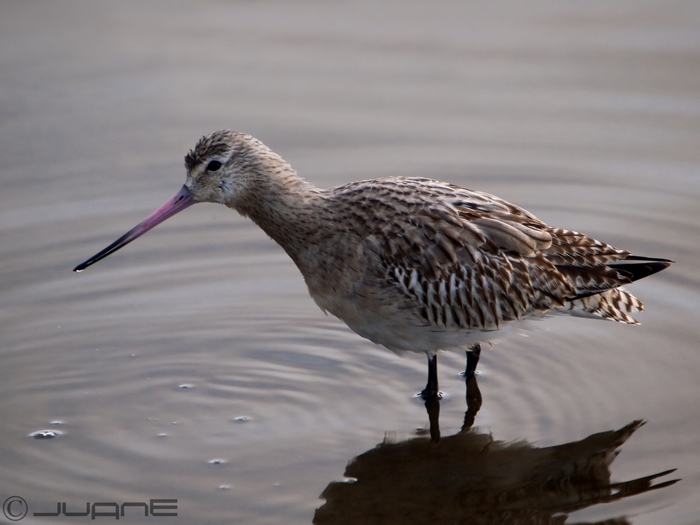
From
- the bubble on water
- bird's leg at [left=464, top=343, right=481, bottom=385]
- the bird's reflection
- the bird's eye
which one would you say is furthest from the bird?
the bubble on water

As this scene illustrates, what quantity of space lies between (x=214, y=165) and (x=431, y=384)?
6.64ft

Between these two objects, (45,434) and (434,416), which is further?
(434,416)

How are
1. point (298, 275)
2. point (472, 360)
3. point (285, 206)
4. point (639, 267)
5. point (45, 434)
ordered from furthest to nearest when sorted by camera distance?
point (298, 275) → point (472, 360) → point (639, 267) → point (285, 206) → point (45, 434)

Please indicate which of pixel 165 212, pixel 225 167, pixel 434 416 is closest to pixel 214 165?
pixel 225 167

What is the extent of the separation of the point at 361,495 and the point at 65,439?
6.25 feet

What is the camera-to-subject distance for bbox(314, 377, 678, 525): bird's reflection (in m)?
6.34

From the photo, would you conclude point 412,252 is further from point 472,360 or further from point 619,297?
point 619,297

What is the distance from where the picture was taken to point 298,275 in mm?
8906

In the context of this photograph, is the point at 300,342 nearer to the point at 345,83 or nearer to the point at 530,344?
the point at 530,344

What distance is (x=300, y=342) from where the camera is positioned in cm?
807

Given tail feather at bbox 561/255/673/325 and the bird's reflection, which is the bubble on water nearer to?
the bird's reflection

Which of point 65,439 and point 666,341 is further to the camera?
point 666,341

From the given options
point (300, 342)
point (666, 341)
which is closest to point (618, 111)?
point (666, 341)

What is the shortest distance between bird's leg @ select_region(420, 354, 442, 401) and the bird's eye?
186 centimetres
